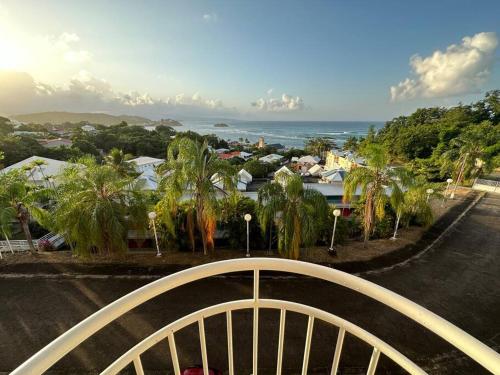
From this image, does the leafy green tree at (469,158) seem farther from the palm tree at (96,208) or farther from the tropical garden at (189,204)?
the palm tree at (96,208)

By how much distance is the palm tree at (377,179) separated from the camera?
25.3ft

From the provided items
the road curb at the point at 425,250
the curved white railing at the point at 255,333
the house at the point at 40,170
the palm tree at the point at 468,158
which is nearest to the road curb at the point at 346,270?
the road curb at the point at 425,250

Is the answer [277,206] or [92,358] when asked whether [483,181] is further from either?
[92,358]

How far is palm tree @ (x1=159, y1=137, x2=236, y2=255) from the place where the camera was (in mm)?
6957

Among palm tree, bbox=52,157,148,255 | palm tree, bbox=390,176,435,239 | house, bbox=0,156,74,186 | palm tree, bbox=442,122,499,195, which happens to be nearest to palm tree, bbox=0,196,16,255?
palm tree, bbox=52,157,148,255

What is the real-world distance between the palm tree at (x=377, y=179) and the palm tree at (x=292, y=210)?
1.57m

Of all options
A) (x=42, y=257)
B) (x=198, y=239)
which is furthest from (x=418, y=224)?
(x=42, y=257)

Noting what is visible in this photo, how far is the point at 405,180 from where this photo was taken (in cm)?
778

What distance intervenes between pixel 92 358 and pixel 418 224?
12.8 metres

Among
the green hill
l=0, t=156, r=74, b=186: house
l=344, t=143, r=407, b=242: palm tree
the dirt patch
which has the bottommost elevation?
the dirt patch

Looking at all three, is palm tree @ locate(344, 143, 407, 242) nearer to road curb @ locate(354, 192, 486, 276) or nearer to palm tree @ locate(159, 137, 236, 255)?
road curb @ locate(354, 192, 486, 276)

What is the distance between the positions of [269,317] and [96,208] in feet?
18.4

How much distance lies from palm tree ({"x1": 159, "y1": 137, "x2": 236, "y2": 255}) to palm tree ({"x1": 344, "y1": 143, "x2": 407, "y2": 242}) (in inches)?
163

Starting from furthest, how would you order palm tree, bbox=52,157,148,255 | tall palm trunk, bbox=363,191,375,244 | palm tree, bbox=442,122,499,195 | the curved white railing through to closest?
palm tree, bbox=442,122,499,195, tall palm trunk, bbox=363,191,375,244, palm tree, bbox=52,157,148,255, the curved white railing
